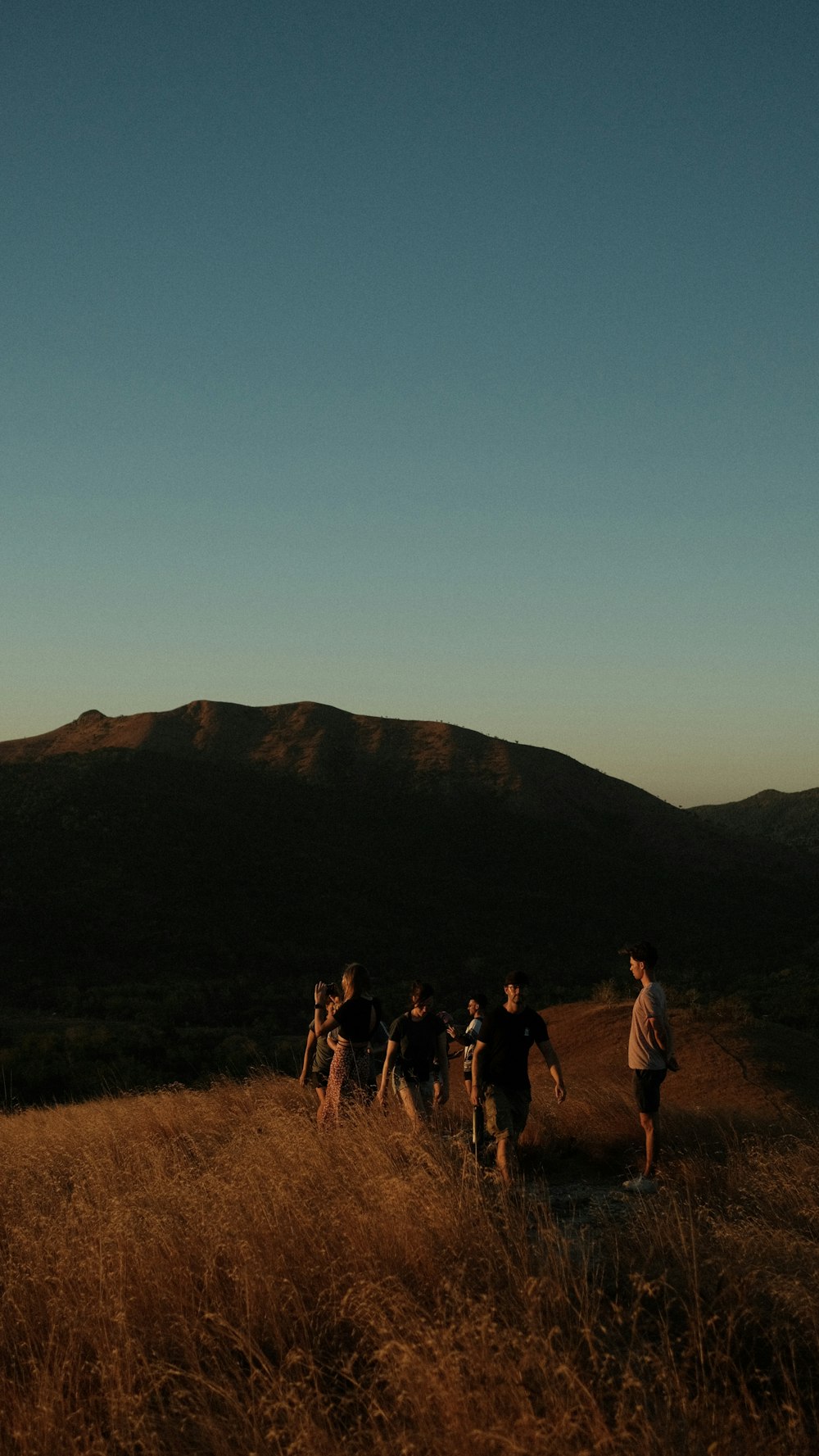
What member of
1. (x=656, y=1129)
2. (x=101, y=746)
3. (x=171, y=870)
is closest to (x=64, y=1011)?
(x=171, y=870)

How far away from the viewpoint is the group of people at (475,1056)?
7414mm

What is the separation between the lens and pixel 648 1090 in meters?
7.94

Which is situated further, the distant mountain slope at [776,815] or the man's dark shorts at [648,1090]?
the distant mountain slope at [776,815]

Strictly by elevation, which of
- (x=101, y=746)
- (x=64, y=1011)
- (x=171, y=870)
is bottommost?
(x=64, y=1011)

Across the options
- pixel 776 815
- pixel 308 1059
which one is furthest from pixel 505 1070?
pixel 776 815

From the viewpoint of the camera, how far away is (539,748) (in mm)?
80938

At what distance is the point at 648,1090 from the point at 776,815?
9884cm

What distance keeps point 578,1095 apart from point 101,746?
237 ft

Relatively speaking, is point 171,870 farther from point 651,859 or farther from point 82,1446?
point 82,1446

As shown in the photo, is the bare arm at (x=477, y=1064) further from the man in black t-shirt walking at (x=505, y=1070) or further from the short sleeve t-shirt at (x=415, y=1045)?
the short sleeve t-shirt at (x=415, y=1045)

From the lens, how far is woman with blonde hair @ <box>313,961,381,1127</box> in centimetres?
845

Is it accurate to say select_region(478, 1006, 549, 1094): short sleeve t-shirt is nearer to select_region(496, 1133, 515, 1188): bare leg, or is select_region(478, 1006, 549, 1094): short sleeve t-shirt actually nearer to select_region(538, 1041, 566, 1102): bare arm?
select_region(538, 1041, 566, 1102): bare arm

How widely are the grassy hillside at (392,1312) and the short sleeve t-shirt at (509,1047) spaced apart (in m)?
0.83

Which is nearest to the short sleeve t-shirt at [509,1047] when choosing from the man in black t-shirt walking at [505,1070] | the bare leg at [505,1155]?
the man in black t-shirt walking at [505,1070]
